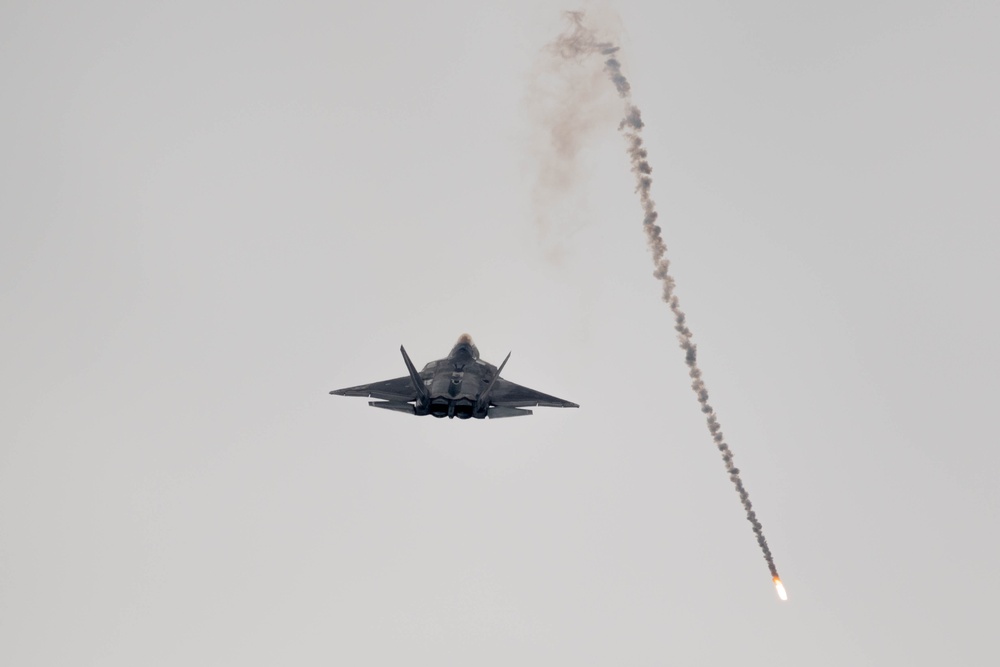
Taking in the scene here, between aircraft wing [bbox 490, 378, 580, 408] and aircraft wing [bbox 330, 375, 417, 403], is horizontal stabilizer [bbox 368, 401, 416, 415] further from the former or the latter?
aircraft wing [bbox 490, 378, 580, 408]

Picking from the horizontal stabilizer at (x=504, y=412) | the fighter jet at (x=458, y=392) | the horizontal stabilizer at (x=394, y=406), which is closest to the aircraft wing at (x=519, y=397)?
the fighter jet at (x=458, y=392)

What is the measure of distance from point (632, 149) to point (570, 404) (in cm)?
2584

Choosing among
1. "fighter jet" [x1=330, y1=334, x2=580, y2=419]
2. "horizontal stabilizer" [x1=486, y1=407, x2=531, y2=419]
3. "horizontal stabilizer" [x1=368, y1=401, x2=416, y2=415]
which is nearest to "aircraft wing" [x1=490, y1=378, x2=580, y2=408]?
"fighter jet" [x1=330, y1=334, x2=580, y2=419]

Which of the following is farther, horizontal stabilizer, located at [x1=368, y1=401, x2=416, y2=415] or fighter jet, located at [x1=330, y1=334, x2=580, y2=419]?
horizontal stabilizer, located at [x1=368, y1=401, x2=416, y2=415]

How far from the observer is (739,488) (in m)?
106

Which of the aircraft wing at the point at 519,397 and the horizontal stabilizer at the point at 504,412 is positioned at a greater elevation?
the aircraft wing at the point at 519,397

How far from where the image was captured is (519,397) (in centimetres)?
10756

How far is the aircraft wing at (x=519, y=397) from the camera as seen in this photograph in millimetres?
106188

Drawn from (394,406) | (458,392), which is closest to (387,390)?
(394,406)

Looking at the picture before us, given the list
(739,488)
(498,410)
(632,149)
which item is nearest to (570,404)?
(498,410)

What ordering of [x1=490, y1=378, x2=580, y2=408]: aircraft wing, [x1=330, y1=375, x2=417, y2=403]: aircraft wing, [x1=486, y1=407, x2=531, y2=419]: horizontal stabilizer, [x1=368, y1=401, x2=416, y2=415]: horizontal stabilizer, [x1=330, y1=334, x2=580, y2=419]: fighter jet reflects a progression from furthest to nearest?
[x1=330, y1=375, x2=417, y2=403]: aircraft wing
[x1=490, y1=378, x2=580, y2=408]: aircraft wing
[x1=368, y1=401, x2=416, y2=415]: horizontal stabilizer
[x1=486, y1=407, x2=531, y2=419]: horizontal stabilizer
[x1=330, y1=334, x2=580, y2=419]: fighter jet

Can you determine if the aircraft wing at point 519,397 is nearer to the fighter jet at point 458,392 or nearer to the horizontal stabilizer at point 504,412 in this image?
the fighter jet at point 458,392

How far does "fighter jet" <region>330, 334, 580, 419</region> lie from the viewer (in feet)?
328

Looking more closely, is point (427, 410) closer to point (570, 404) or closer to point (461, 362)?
point (461, 362)
